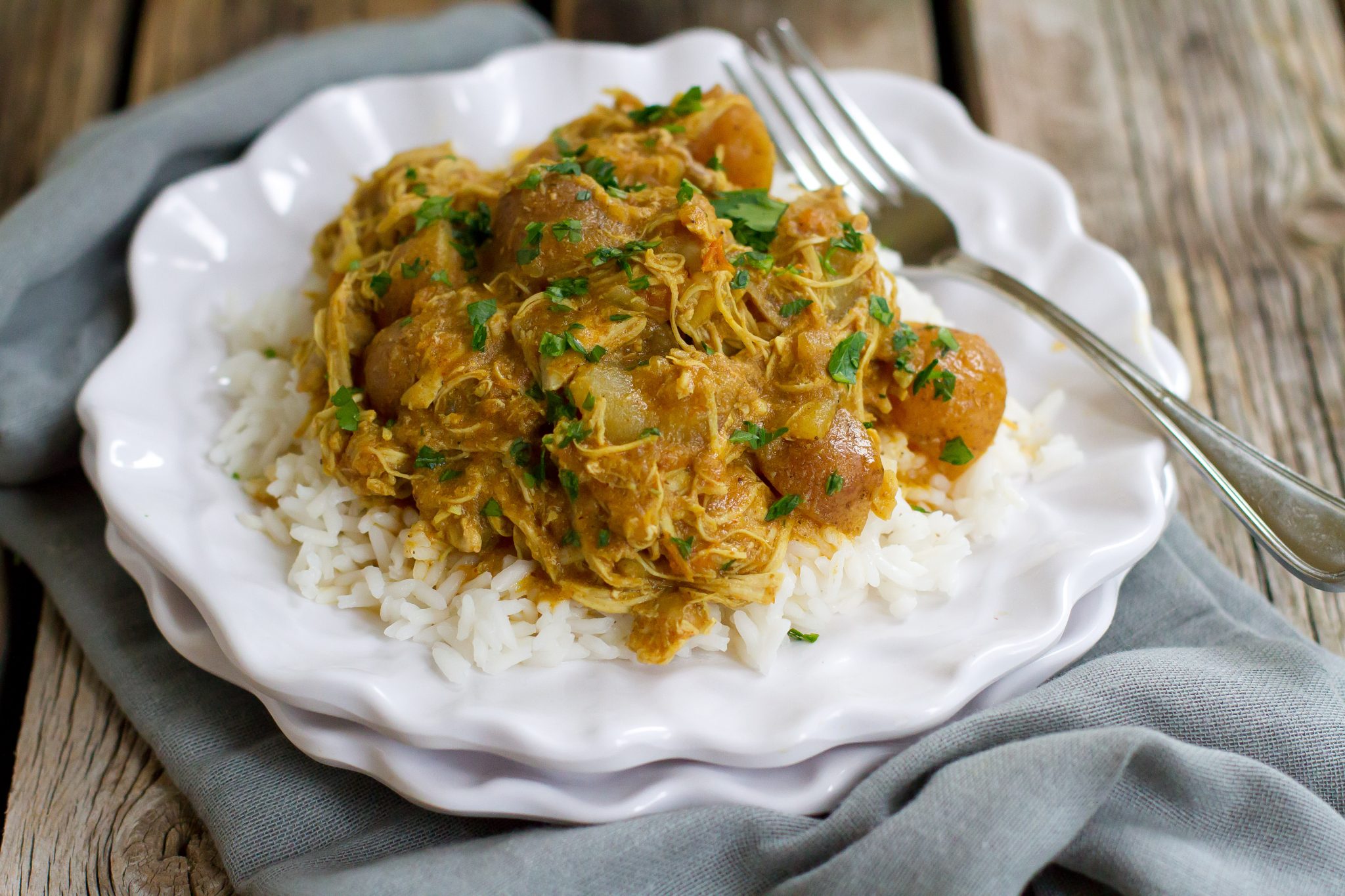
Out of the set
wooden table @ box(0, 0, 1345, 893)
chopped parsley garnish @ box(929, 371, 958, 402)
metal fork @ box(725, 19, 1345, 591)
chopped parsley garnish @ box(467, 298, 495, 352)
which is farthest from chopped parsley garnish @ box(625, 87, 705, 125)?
wooden table @ box(0, 0, 1345, 893)

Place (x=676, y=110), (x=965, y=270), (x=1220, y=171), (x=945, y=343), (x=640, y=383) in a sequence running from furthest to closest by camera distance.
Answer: (x=1220, y=171) < (x=965, y=270) < (x=676, y=110) < (x=945, y=343) < (x=640, y=383)

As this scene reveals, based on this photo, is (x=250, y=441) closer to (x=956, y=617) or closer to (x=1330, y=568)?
(x=956, y=617)

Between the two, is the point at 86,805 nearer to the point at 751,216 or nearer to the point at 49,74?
the point at 751,216

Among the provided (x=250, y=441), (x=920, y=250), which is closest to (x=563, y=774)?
(x=250, y=441)

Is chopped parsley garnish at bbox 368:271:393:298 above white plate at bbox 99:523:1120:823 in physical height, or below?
above

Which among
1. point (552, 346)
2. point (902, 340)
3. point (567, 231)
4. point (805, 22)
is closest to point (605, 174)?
point (567, 231)

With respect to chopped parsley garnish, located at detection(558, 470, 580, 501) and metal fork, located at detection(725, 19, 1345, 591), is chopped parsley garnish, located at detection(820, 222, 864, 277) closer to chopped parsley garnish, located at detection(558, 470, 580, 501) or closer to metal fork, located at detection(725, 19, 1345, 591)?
metal fork, located at detection(725, 19, 1345, 591)

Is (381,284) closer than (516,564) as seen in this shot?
No
